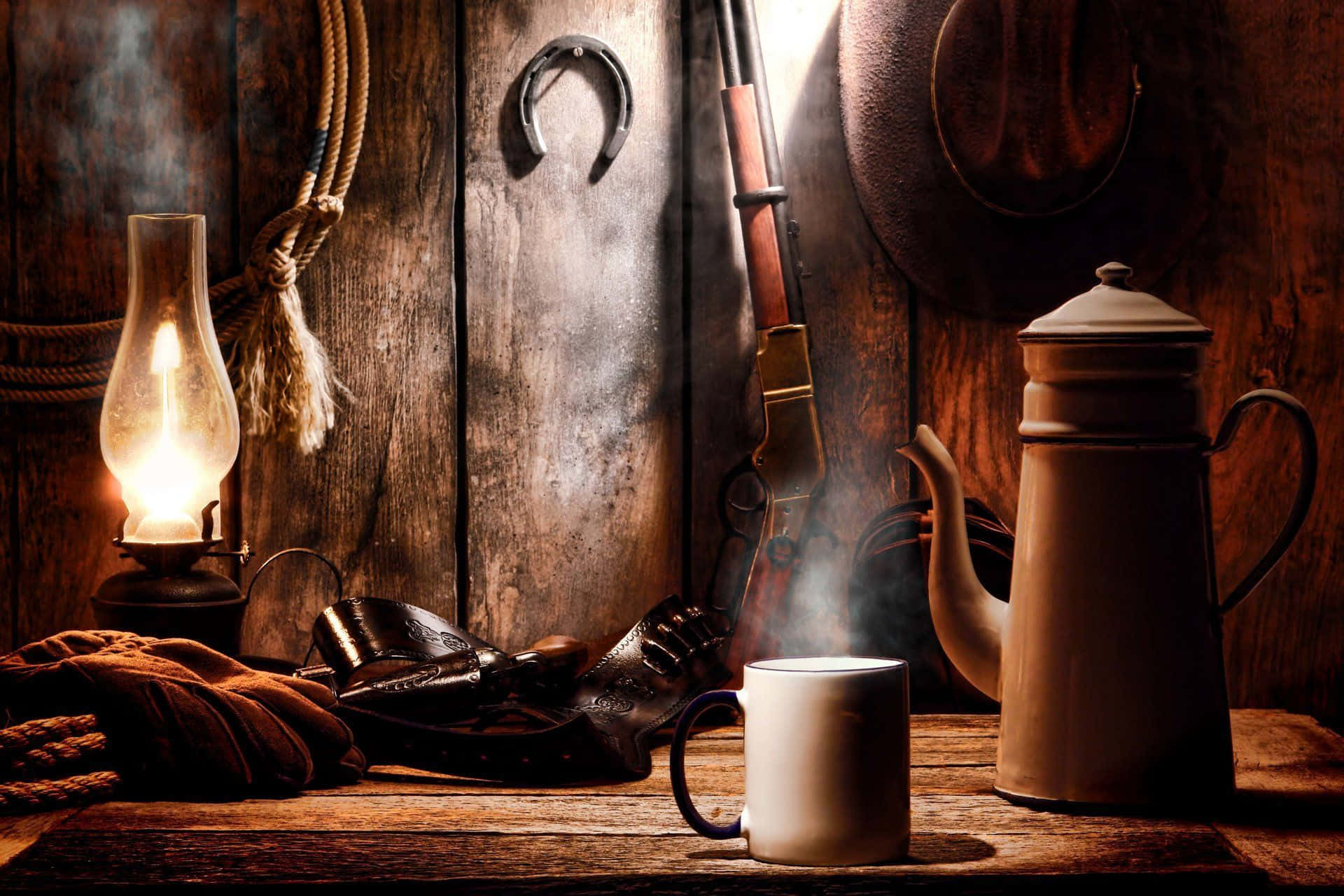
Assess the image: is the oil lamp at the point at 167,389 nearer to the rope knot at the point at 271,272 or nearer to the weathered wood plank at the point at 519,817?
the rope knot at the point at 271,272

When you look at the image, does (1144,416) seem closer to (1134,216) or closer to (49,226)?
(1134,216)

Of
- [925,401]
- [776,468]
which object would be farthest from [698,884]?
[925,401]

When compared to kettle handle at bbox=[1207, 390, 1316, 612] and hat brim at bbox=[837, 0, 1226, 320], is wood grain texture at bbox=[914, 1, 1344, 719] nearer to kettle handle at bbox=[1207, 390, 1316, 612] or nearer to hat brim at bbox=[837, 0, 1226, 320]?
hat brim at bbox=[837, 0, 1226, 320]

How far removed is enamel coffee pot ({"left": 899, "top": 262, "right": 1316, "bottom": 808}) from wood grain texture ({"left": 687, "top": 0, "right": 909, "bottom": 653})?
19.1 inches

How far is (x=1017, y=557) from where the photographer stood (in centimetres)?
89

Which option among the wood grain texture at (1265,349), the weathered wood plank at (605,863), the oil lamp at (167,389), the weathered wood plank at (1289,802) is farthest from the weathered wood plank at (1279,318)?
the oil lamp at (167,389)

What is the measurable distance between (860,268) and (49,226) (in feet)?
2.82

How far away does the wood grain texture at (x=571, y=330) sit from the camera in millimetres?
1349

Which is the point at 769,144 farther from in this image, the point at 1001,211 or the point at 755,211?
the point at 1001,211

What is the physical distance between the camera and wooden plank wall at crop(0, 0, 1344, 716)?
1326 millimetres

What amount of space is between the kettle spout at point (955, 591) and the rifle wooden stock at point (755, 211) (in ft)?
1.23

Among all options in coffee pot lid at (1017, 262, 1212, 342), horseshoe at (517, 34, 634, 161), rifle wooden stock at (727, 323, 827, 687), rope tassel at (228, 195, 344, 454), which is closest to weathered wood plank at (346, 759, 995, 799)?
rifle wooden stock at (727, 323, 827, 687)

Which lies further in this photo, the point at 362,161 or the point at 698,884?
the point at 362,161

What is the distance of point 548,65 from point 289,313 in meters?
0.38
